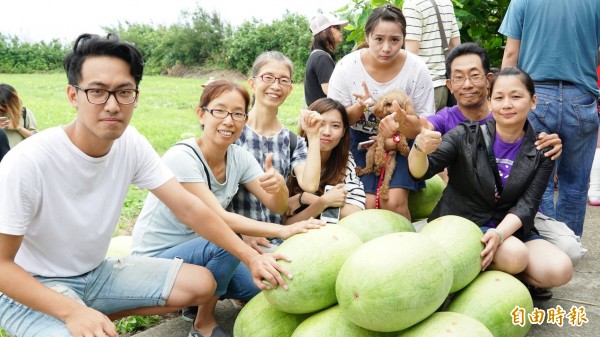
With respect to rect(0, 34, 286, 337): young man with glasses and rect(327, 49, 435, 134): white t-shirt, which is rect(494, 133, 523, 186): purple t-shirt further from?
rect(0, 34, 286, 337): young man with glasses

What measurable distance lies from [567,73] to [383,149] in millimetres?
1433

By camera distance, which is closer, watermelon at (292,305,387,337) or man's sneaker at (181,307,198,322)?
watermelon at (292,305,387,337)

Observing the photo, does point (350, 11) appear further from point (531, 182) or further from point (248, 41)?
point (248, 41)

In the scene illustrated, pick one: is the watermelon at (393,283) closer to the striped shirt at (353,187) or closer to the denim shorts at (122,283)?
the denim shorts at (122,283)

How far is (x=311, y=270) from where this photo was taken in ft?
8.48

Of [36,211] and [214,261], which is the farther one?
[214,261]

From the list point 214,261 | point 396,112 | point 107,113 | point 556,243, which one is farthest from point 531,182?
point 107,113

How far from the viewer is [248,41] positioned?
106 feet

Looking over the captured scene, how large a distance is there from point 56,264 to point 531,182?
2.72 meters

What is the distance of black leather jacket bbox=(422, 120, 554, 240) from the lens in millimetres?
3475

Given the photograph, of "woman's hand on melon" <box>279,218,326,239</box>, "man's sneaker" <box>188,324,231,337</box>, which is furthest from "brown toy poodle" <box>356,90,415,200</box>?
"man's sneaker" <box>188,324,231,337</box>

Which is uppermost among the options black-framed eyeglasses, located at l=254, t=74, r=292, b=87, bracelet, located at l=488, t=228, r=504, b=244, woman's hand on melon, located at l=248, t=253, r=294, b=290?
black-framed eyeglasses, located at l=254, t=74, r=292, b=87

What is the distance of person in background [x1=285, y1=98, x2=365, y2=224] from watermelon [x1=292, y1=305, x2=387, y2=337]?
1.45 m

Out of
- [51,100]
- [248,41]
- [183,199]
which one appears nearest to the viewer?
[183,199]
